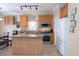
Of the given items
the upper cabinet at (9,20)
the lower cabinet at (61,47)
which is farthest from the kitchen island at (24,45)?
the upper cabinet at (9,20)

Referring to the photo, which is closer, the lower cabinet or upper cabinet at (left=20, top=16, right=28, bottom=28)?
the lower cabinet

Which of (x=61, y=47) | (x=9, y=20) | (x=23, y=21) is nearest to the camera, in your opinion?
(x=61, y=47)

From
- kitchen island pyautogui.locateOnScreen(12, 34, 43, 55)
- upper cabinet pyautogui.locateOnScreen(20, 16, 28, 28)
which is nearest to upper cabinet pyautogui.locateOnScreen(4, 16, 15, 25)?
upper cabinet pyautogui.locateOnScreen(20, 16, 28, 28)

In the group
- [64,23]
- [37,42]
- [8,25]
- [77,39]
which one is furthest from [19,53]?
[8,25]

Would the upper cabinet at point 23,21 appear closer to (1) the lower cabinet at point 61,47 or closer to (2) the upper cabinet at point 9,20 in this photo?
(2) the upper cabinet at point 9,20

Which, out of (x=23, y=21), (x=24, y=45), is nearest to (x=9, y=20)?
(x=23, y=21)

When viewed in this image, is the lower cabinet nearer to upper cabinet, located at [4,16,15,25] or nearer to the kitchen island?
the kitchen island

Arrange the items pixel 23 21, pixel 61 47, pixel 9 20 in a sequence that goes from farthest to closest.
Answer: pixel 9 20
pixel 23 21
pixel 61 47

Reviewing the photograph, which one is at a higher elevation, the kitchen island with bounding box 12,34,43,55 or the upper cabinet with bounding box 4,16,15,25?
the upper cabinet with bounding box 4,16,15,25

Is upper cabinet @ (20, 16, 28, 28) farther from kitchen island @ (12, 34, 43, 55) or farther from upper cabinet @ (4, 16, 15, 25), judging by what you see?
kitchen island @ (12, 34, 43, 55)

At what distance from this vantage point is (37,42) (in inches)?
231

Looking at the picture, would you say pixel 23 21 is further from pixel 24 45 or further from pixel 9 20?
pixel 24 45

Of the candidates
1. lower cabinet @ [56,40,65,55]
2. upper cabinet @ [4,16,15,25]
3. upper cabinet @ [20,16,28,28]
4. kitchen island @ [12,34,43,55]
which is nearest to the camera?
lower cabinet @ [56,40,65,55]

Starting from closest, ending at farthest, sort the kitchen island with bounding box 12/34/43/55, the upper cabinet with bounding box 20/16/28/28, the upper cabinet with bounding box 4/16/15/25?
the kitchen island with bounding box 12/34/43/55
the upper cabinet with bounding box 20/16/28/28
the upper cabinet with bounding box 4/16/15/25
